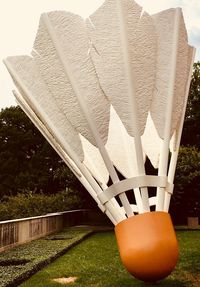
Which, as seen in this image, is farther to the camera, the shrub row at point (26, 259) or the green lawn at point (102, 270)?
the shrub row at point (26, 259)

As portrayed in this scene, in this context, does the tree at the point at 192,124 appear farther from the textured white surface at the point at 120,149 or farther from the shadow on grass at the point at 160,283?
the shadow on grass at the point at 160,283

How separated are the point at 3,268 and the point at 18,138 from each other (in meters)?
26.3

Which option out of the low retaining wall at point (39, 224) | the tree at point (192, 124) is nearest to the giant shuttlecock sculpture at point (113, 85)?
the low retaining wall at point (39, 224)

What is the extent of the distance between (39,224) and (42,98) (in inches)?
324

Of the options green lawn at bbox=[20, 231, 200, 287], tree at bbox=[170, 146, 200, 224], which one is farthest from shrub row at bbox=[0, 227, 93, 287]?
tree at bbox=[170, 146, 200, 224]

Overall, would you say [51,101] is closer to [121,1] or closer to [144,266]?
[121,1]

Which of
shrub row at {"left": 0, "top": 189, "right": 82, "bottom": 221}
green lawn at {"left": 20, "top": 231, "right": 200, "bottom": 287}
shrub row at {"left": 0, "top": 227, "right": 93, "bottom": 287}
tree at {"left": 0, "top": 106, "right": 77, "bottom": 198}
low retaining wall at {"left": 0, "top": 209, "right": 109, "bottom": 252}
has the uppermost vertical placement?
tree at {"left": 0, "top": 106, "right": 77, "bottom": 198}

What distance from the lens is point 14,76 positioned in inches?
228

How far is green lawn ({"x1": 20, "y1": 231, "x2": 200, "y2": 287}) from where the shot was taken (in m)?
6.18

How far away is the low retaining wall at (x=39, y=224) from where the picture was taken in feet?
33.8

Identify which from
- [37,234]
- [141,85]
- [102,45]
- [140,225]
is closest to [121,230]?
[140,225]

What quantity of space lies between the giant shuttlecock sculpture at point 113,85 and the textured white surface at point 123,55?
11mm

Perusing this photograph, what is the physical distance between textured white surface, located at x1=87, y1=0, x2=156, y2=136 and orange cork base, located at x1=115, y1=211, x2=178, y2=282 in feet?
3.25

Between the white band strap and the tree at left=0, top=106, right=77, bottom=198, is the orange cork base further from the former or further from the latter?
the tree at left=0, top=106, right=77, bottom=198
